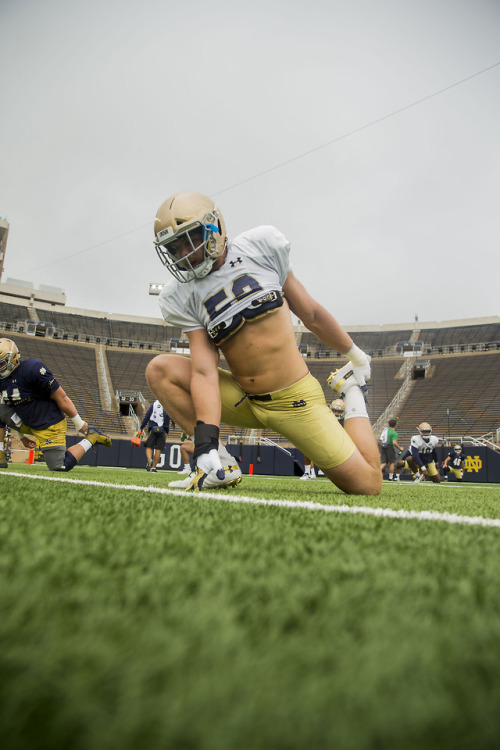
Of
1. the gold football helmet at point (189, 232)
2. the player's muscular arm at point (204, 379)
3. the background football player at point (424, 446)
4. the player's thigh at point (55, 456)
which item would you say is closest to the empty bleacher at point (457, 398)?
the background football player at point (424, 446)

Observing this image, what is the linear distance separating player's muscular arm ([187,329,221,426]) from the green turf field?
1620mm

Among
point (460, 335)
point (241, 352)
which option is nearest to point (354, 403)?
point (241, 352)

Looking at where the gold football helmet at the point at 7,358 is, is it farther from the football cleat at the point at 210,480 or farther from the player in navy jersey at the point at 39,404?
the football cleat at the point at 210,480

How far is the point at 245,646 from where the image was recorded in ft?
1.53

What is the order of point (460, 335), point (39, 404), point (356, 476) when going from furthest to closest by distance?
1. point (460, 335)
2. point (39, 404)
3. point (356, 476)

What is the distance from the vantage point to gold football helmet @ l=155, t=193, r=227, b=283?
251 centimetres

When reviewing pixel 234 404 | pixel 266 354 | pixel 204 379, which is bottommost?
pixel 234 404

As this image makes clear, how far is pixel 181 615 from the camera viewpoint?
0.55m

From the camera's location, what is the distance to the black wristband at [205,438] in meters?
2.38

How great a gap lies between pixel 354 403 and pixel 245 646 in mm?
2780

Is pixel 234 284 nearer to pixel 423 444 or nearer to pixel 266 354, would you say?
pixel 266 354

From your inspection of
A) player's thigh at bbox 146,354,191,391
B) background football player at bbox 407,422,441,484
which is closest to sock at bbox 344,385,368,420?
player's thigh at bbox 146,354,191,391

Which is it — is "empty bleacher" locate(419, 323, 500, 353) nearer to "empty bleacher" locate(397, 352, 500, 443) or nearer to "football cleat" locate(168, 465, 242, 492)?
"empty bleacher" locate(397, 352, 500, 443)

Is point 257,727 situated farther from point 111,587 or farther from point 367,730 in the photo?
point 111,587
